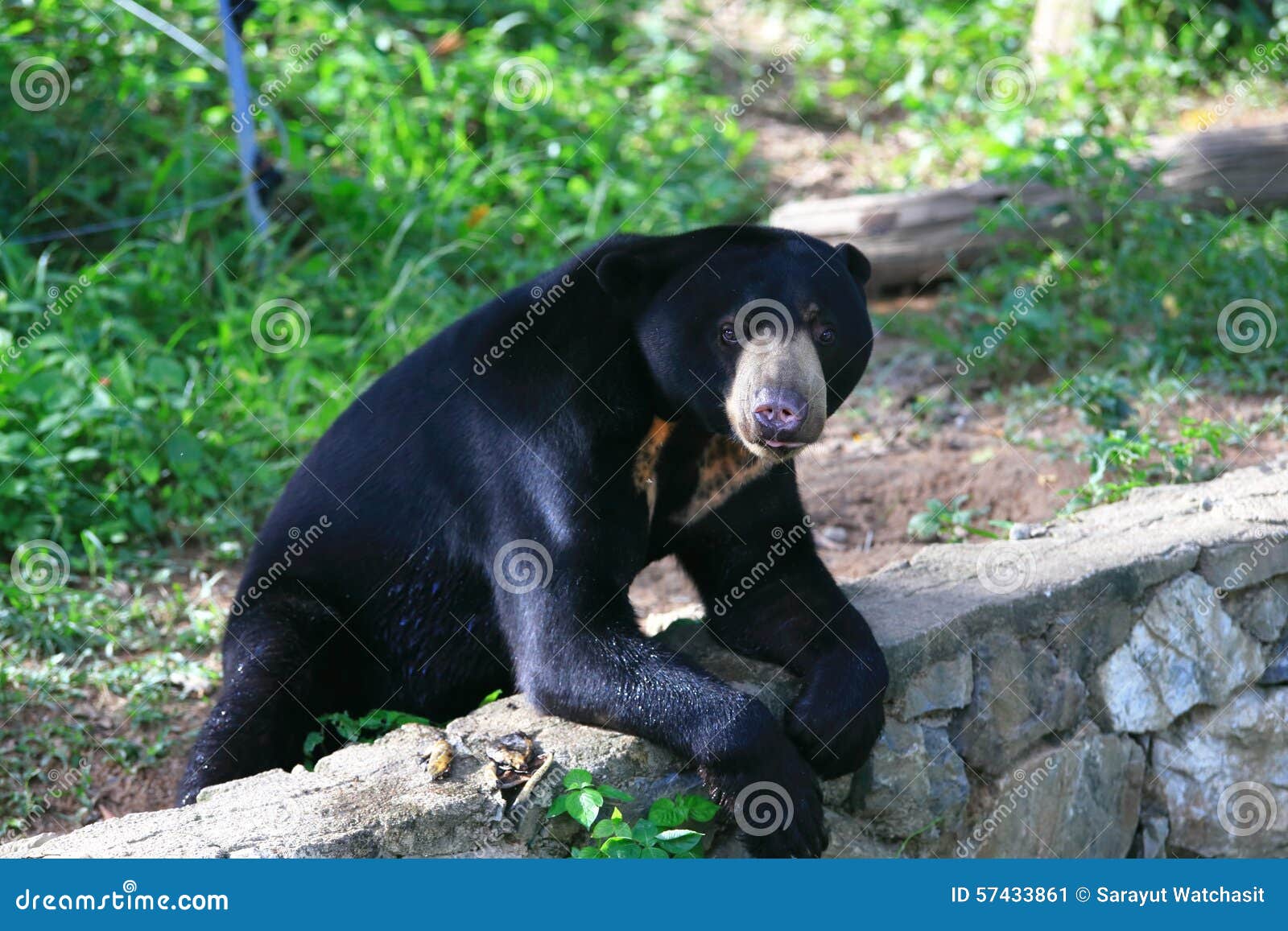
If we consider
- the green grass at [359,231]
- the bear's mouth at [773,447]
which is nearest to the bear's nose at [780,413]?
the bear's mouth at [773,447]

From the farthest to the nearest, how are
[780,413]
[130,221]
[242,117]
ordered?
[130,221], [242,117], [780,413]

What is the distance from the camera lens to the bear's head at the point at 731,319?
153 inches

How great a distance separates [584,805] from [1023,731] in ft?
5.31

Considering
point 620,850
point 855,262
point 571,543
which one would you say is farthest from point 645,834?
point 855,262

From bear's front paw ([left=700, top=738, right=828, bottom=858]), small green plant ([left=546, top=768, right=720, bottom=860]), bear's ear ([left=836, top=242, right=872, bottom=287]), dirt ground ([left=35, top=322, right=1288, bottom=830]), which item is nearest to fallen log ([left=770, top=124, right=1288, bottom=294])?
dirt ground ([left=35, top=322, right=1288, bottom=830])

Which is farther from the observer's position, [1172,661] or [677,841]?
[1172,661]

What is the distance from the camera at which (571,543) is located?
379cm

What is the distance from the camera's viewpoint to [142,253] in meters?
7.36

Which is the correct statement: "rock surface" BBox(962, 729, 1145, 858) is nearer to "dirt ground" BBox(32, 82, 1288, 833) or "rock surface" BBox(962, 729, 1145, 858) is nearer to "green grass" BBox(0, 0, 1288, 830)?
"green grass" BBox(0, 0, 1288, 830)

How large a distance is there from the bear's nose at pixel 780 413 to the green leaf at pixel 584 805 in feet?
3.44

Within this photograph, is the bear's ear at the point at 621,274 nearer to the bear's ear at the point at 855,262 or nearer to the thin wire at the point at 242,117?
the bear's ear at the point at 855,262

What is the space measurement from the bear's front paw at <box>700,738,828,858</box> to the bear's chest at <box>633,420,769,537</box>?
0.86 metres

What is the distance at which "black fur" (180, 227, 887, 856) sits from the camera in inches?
145

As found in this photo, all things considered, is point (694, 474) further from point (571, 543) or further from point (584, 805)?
point (584, 805)
